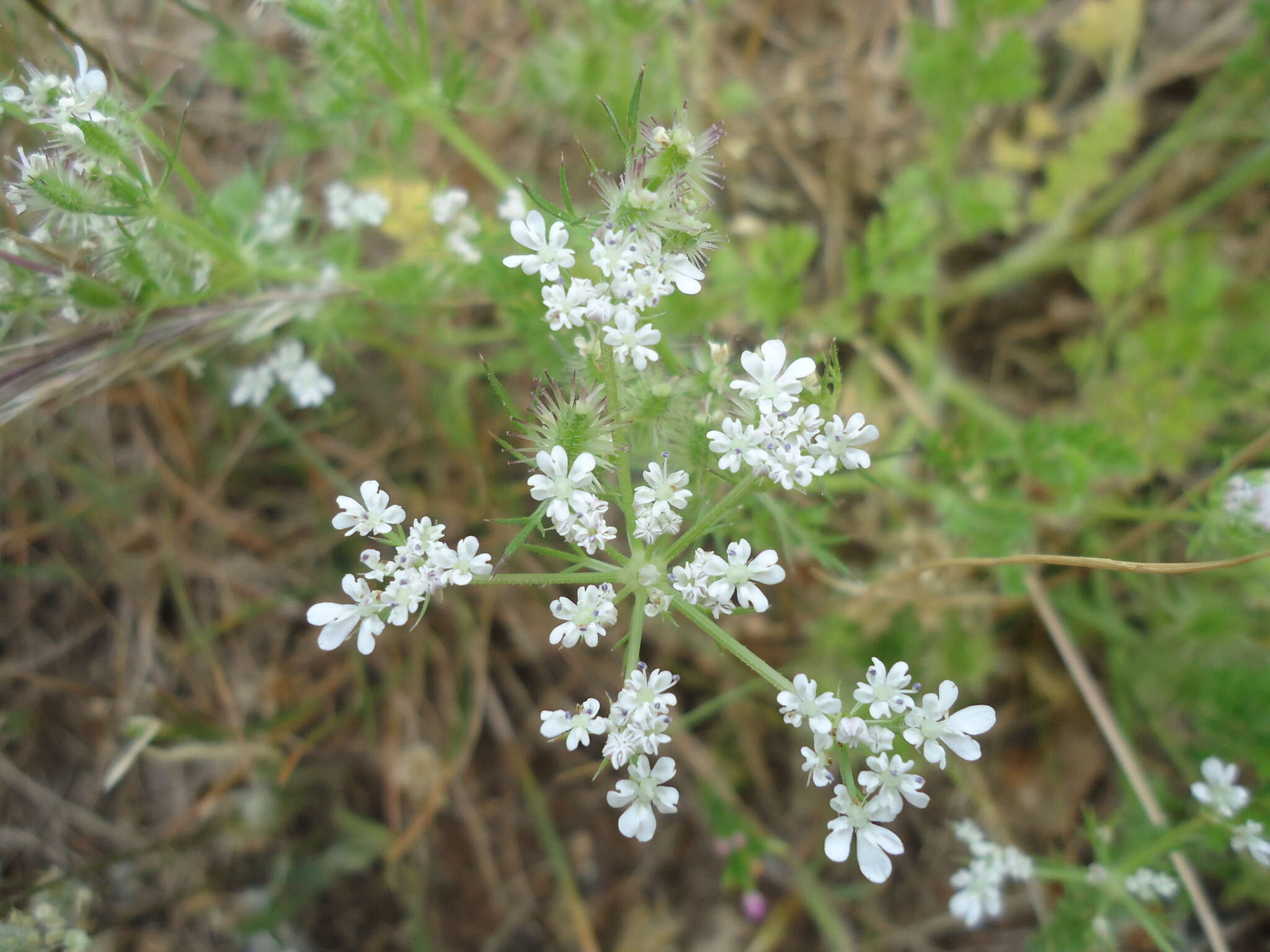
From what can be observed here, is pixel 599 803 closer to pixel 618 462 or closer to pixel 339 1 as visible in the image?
pixel 618 462

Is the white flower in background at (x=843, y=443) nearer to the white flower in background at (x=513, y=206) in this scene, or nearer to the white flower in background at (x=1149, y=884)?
the white flower in background at (x=513, y=206)

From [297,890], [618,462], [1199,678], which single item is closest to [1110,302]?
[1199,678]

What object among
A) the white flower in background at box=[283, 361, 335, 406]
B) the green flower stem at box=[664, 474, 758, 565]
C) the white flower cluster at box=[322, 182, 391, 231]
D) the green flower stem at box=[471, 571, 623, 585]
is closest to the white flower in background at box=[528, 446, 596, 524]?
the green flower stem at box=[471, 571, 623, 585]

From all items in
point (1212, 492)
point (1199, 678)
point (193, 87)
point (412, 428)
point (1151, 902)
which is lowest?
point (1151, 902)

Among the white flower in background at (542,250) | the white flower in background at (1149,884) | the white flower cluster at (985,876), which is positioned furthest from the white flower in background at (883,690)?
the white flower in background at (1149,884)

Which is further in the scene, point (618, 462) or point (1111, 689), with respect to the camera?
point (1111, 689)

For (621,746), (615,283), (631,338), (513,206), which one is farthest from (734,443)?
(513,206)
